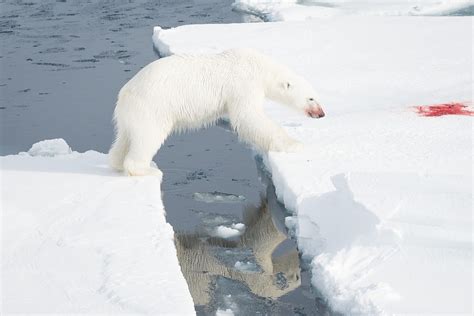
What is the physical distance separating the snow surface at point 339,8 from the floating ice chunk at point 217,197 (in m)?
7.43

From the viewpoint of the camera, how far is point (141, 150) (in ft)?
18.7

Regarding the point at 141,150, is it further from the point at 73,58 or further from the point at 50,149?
the point at 73,58

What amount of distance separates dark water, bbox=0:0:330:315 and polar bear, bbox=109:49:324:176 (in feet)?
1.34

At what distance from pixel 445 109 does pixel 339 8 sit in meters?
6.80

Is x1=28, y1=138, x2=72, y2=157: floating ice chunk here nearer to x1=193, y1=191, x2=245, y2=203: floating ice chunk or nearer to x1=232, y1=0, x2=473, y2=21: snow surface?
x1=193, y1=191, x2=245, y2=203: floating ice chunk

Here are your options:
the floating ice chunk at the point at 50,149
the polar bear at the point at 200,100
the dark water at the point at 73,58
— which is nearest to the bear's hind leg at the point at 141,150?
the polar bear at the point at 200,100

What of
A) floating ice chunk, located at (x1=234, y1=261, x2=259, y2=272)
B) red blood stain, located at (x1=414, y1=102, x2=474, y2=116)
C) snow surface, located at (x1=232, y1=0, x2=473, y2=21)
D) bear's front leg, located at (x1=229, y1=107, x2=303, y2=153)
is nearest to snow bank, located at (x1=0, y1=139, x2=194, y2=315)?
floating ice chunk, located at (x1=234, y1=261, x2=259, y2=272)

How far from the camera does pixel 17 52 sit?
11.1 meters

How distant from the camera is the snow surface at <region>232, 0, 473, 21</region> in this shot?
13.3 metres

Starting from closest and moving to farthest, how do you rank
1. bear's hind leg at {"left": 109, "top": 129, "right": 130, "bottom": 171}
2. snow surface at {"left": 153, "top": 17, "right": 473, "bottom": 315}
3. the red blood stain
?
snow surface at {"left": 153, "top": 17, "right": 473, "bottom": 315} < bear's hind leg at {"left": 109, "top": 129, "right": 130, "bottom": 171} < the red blood stain

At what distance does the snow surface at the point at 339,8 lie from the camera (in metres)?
13.3

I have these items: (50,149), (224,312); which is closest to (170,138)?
(50,149)

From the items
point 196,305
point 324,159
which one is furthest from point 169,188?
point 196,305

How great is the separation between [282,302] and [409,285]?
0.71 m
